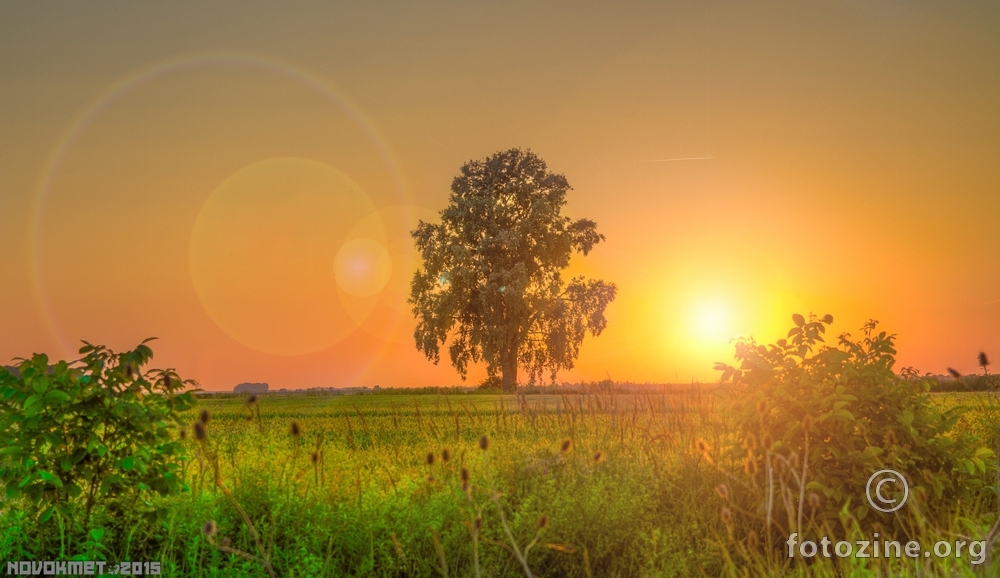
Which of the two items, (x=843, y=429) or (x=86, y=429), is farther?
(x=843, y=429)

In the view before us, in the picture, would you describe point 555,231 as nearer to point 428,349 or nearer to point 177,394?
point 428,349

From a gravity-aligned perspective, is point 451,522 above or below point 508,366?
below

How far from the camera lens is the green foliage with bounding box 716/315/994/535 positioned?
6109 mm

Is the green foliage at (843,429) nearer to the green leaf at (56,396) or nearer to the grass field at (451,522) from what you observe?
the grass field at (451,522)

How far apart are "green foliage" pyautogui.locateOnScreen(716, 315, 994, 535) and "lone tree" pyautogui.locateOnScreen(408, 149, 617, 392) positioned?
2297 cm

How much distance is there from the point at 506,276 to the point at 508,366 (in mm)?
3812

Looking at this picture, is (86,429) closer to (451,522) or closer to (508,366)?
(451,522)

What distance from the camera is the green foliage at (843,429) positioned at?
611cm

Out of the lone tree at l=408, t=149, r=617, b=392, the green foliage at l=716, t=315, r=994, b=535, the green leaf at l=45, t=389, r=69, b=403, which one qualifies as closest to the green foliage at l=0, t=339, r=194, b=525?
the green leaf at l=45, t=389, r=69, b=403

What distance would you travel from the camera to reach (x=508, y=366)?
31172 millimetres

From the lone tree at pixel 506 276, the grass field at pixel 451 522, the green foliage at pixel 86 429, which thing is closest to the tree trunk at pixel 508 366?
the lone tree at pixel 506 276

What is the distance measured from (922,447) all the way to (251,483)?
5.66 m

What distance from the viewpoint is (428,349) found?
3094cm

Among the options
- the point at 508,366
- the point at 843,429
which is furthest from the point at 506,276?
the point at 843,429
